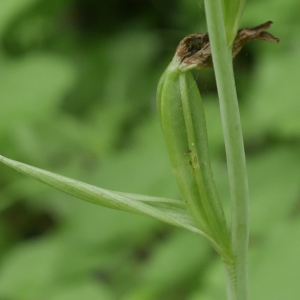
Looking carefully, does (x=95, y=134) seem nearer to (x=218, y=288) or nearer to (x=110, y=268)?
(x=110, y=268)

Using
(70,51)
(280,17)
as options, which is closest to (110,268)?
(280,17)

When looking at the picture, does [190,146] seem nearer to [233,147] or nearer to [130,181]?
[233,147]

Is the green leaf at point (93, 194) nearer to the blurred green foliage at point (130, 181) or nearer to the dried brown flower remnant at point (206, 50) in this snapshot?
the dried brown flower remnant at point (206, 50)

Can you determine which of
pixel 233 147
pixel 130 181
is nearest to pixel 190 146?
pixel 233 147

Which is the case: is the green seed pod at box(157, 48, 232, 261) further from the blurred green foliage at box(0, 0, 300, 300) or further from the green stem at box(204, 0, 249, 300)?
the blurred green foliage at box(0, 0, 300, 300)

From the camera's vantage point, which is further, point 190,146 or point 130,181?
point 130,181
